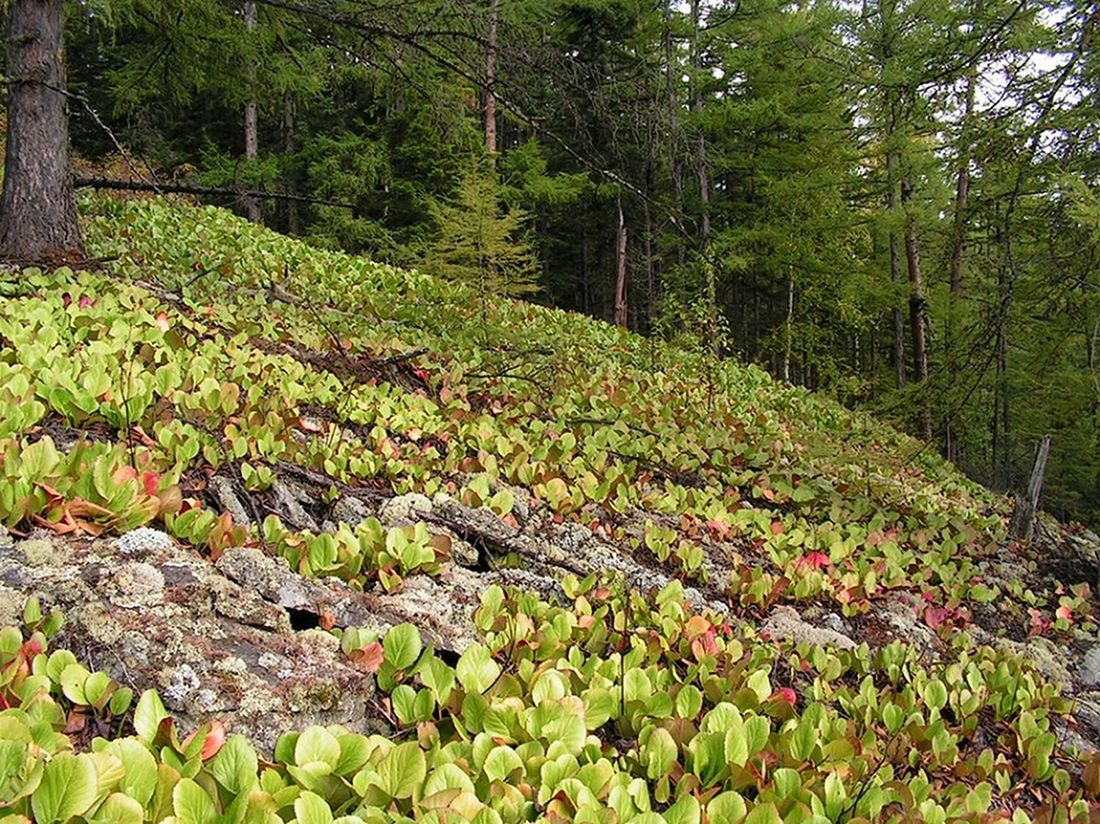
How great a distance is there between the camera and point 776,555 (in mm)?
4566

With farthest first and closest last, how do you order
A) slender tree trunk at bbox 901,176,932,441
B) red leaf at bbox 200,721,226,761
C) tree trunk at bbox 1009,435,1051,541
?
1. slender tree trunk at bbox 901,176,932,441
2. tree trunk at bbox 1009,435,1051,541
3. red leaf at bbox 200,721,226,761

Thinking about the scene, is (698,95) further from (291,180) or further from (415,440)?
(415,440)

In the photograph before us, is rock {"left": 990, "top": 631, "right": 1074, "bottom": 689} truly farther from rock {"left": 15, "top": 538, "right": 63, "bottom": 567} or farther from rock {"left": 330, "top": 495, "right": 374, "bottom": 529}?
rock {"left": 15, "top": 538, "right": 63, "bottom": 567}

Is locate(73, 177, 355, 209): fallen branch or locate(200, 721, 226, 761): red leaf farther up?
locate(73, 177, 355, 209): fallen branch

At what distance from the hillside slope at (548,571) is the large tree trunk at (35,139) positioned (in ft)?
2.33

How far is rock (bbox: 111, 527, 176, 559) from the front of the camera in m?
2.34

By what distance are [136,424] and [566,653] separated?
2262mm

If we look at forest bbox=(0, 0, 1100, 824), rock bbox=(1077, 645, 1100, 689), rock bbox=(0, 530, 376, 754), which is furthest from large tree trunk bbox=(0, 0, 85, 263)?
rock bbox=(1077, 645, 1100, 689)

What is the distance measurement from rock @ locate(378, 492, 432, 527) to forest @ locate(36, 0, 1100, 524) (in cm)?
324

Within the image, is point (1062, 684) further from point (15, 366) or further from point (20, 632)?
point (15, 366)

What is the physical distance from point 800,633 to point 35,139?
710 cm

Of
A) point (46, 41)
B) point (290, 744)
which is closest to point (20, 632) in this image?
point (290, 744)

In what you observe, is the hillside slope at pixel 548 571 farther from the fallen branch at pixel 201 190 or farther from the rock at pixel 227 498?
the fallen branch at pixel 201 190

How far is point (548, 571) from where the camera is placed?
3.49 m
